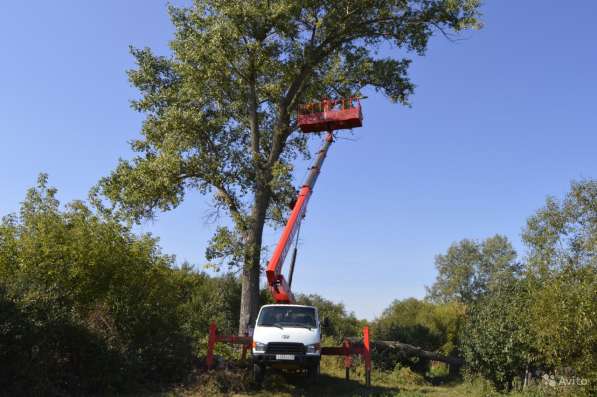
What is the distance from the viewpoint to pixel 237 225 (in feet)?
62.2

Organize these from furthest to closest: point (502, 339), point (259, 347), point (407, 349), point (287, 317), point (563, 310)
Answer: point (407, 349) → point (502, 339) → point (287, 317) → point (259, 347) → point (563, 310)

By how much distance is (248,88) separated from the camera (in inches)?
818

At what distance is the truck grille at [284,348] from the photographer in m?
13.4

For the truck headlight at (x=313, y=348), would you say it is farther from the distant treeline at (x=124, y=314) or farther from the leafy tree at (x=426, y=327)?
the leafy tree at (x=426, y=327)

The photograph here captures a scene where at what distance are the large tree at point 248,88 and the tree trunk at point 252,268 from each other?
0.04 meters

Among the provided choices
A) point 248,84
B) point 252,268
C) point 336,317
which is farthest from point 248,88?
point 336,317

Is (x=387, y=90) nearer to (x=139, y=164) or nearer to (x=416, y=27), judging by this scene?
(x=416, y=27)

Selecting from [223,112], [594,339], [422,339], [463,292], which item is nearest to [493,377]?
[594,339]

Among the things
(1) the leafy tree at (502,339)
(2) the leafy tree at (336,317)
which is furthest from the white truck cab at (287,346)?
(2) the leafy tree at (336,317)

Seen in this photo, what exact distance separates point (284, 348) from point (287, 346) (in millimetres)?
95

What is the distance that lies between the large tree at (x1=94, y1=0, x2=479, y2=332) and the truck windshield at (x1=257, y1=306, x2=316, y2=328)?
370 centimetres

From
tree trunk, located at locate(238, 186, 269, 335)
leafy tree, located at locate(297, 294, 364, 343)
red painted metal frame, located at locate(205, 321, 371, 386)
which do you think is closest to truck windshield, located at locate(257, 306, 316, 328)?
red painted metal frame, located at locate(205, 321, 371, 386)

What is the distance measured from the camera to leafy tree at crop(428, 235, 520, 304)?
65.4 m

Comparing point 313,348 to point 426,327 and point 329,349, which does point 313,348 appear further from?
point 426,327
